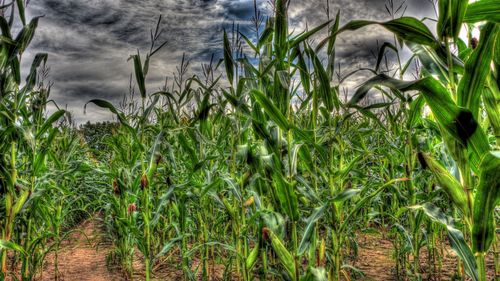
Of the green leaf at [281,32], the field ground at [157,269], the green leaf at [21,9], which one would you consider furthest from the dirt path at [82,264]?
the green leaf at [281,32]

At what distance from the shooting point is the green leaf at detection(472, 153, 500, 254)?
3.25 ft

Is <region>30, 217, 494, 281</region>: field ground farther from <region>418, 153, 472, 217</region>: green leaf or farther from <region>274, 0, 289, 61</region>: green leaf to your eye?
<region>274, 0, 289, 61</region>: green leaf

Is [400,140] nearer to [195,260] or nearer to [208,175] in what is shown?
[208,175]

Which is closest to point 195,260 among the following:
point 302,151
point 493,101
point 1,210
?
point 1,210

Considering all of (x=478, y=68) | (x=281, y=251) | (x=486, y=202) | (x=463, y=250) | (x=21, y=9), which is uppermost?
(x=21, y=9)

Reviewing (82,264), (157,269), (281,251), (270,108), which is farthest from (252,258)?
(82,264)

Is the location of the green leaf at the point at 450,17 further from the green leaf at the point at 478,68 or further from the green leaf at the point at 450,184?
the green leaf at the point at 450,184

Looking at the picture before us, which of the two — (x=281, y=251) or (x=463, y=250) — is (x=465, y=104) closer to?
(x=463, y=250)

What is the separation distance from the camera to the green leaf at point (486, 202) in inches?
39.0

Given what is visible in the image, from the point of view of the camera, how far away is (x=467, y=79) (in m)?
1.04

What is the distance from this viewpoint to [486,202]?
1049 millimetres

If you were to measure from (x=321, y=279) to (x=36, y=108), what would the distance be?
276 centimetres

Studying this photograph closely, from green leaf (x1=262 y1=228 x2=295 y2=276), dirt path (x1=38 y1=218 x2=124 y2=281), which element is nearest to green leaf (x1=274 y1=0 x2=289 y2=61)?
green leaf (x1=262 y1=228 x2=295 y2=276)

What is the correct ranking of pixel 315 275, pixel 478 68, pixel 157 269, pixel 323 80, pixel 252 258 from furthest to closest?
pixel 157 269
pixel 252 258
pixel 323 80
pixel 315 275
pixel 478 68
